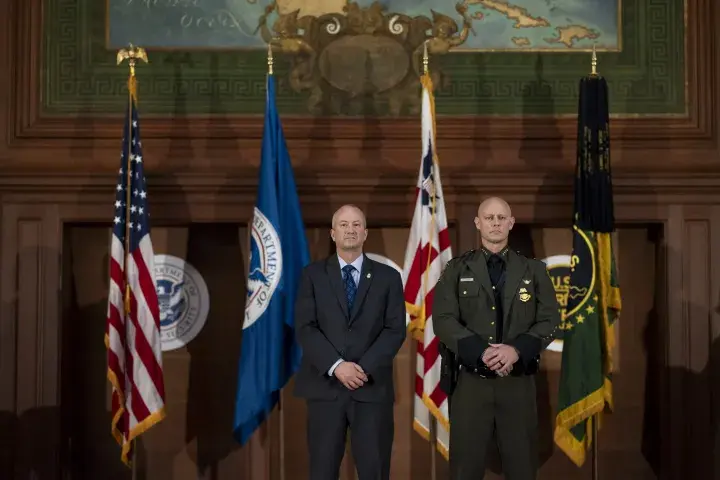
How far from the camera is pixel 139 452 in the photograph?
20.6ft

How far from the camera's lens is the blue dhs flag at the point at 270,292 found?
5.59 meters

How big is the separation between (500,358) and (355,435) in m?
0.77

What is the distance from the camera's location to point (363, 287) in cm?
464

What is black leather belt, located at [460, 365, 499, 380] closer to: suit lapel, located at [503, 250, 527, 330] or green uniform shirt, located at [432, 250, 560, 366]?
green uniform shirt, located at [432, 250, 560, 366]

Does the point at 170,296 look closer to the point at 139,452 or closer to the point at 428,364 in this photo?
the point at 139,452

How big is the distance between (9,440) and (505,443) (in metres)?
3.18

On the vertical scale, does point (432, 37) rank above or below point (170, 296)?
above

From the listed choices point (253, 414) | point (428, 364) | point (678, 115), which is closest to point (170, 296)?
point (253, 414)

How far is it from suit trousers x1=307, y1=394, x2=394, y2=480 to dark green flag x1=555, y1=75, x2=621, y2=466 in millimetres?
1494

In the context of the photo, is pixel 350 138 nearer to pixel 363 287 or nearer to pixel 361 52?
pixel 361 52

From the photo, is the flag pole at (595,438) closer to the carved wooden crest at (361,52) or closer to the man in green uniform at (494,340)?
the carved wooden crest at (361,52)

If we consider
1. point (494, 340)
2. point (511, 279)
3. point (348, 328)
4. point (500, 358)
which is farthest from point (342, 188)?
point (500, 358)

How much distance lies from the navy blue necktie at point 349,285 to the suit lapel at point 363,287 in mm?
31

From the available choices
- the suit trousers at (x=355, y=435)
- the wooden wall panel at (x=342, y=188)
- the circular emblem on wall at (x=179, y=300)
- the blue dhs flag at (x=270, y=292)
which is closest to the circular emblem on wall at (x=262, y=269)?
the blue dhs flag at (x=270, y=292)
